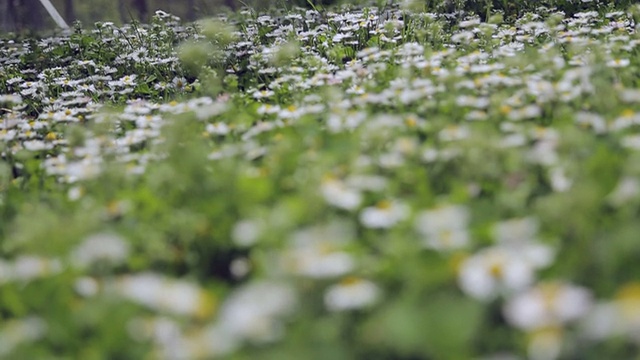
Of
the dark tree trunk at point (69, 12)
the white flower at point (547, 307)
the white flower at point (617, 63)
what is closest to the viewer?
the white flower at point (547, 307)

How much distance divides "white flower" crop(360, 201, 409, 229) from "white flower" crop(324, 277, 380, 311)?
219mm

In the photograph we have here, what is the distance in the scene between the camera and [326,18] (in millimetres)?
4551

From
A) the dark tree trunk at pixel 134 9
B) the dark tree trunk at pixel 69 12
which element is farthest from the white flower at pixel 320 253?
the dark tree trunk at pixel 69 12

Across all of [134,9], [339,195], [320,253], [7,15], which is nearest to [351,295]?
[320,253]

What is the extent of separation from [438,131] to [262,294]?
37.1 inches

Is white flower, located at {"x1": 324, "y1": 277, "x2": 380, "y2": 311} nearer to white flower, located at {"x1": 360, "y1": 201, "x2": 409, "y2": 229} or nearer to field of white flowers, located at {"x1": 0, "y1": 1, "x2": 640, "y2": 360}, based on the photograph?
field of white flowers, located at {"x1": 0, "y1": 1, "x2": 640, "y2": 360}

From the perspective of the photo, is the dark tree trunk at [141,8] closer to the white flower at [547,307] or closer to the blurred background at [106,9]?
the blurred background at [106,9]

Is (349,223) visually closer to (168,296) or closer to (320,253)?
(320,253)

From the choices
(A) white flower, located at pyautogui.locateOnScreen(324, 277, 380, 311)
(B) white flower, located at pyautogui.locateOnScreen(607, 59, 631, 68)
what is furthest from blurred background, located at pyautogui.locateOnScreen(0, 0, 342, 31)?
(A) white flower, located at pyautogui.locateOnScreen(324, 277, 380, 311)

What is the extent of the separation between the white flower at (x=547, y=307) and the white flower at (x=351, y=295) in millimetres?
224

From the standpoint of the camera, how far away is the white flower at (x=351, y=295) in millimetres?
1171

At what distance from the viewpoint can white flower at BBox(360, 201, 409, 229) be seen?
143 centimetres

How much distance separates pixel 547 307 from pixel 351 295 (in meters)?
0.31

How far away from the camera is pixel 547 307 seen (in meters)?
1.04
